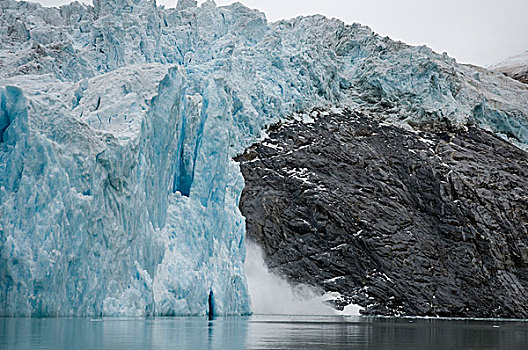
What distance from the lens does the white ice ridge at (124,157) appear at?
21.5 m

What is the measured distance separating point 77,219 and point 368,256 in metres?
31.2

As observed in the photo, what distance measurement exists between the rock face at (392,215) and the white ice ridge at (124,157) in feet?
16.7

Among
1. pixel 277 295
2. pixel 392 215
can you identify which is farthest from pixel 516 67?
pixel 277 295

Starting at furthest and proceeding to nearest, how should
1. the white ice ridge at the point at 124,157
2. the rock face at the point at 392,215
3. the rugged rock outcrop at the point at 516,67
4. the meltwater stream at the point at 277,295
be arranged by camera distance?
the rugged rock outcrop at the point at 516,67, the rock face at the point at 392,215, the meltwater stream at the point at 277,295, the white ice ridge at the point at 124,157

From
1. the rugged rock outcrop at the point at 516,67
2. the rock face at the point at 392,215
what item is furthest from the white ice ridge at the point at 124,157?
the rugged rock outcrop at the point at 516,67

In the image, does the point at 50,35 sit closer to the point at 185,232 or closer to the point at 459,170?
the point at 185,232

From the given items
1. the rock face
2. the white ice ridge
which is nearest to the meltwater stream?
the rock face

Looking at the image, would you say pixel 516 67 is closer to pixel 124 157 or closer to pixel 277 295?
pixel 277 295

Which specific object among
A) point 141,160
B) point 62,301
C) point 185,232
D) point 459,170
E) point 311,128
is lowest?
point 62,301

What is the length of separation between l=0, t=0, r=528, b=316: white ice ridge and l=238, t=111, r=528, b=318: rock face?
508cm

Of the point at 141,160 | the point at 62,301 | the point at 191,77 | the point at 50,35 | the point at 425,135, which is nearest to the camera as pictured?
the point at 62,301

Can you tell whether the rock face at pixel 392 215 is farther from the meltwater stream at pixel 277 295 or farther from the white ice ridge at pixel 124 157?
the white ice ridge at pixel 124 157

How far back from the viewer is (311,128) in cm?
5888

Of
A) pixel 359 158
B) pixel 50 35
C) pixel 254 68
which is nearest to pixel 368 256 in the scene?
pixel 359 158
